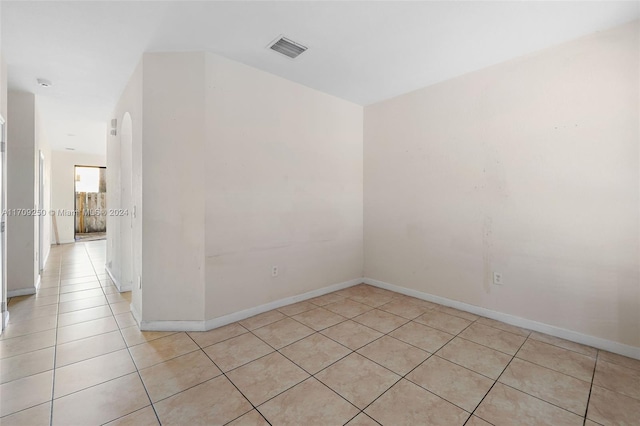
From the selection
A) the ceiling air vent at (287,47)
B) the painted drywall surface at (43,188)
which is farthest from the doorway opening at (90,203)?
the ceiling air vent at (287,47)

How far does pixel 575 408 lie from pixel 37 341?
4276mm

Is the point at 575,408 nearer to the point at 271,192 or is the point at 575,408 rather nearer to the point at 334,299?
the point at 334,299

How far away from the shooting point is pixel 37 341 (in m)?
2.53

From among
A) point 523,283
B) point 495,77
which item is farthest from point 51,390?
point 495,77

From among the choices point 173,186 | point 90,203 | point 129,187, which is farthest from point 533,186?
point 90,203

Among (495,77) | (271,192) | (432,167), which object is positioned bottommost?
(271,192)

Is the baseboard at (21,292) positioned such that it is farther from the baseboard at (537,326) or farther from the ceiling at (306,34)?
the baseboard at (537,326)

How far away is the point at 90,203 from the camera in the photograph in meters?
9.70

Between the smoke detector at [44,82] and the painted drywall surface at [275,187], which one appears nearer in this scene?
the painted drywall surface at [275,187]

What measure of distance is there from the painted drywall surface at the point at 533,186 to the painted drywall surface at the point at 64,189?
31.7 ft

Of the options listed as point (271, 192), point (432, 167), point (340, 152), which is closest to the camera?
point (271, 192)

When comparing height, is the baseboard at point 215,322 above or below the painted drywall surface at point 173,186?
below

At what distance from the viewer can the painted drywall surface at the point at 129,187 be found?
2891 mm

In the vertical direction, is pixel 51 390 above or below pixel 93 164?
below
